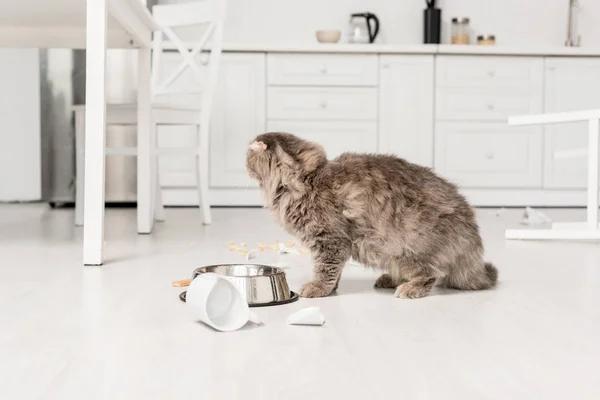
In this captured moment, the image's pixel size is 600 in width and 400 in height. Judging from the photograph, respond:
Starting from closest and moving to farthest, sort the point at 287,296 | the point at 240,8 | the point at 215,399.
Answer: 1. the point at 215,399
2. the point at 287,296
3. the point at 240,8

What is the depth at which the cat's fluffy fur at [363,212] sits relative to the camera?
6.07 ft

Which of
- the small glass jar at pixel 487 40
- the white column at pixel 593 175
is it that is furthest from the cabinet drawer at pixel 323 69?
the white column at pixel 593 175

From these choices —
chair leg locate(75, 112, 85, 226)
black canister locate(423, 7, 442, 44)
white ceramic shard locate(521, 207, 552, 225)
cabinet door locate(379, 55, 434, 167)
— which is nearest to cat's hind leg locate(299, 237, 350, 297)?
chair leg locate(75, 112, 85, 226)

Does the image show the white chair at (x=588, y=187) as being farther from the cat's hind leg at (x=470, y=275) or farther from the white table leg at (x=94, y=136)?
the white table leg at (x=94, y=136)

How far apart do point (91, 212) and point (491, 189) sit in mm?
3399

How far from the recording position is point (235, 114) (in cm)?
502

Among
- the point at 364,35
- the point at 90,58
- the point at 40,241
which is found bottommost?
the point at 40,241

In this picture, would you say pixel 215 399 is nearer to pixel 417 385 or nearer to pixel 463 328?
pixel 417 385

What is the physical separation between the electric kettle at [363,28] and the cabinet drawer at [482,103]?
69cm

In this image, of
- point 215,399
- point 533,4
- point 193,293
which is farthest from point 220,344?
point 533,4

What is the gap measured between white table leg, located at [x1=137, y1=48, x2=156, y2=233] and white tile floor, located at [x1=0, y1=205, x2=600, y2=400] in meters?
0.92

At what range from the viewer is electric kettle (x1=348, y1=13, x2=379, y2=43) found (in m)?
5.33

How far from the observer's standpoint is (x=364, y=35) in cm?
539

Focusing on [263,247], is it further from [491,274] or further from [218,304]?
[218,304]
